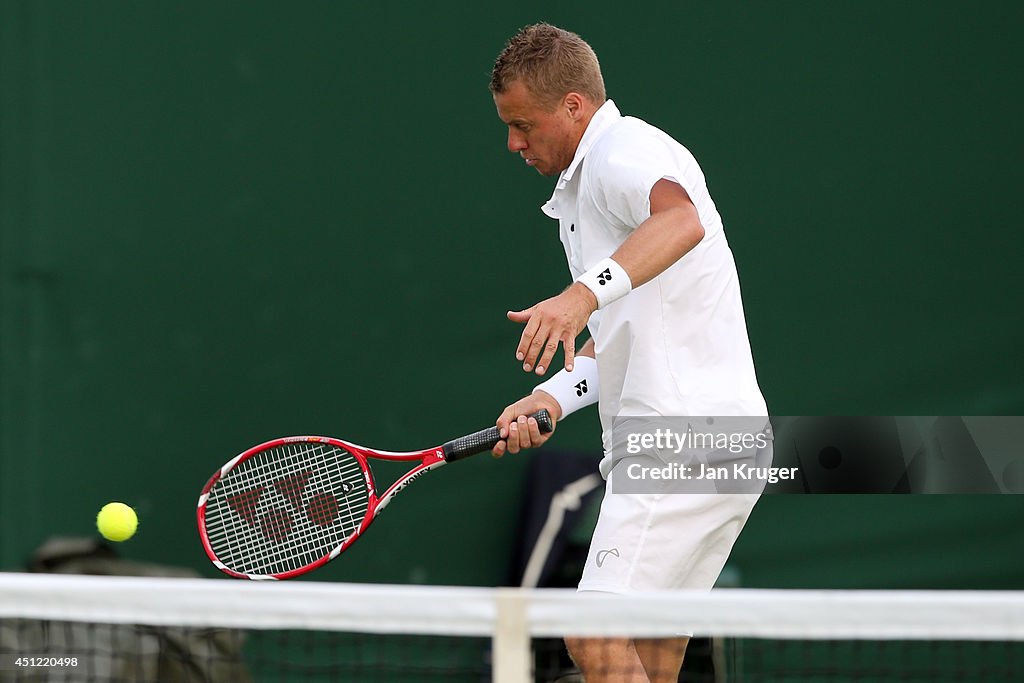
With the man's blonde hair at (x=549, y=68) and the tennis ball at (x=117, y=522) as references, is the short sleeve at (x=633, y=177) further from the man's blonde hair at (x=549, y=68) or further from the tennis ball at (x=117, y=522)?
the tennis ball at (x=117, y=522)

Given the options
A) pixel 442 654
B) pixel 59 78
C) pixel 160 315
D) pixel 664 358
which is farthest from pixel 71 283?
pixel 664 358

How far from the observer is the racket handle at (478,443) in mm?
3047

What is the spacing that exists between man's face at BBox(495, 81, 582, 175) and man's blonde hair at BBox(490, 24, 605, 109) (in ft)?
0.05

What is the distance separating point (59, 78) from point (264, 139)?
544 millimetres

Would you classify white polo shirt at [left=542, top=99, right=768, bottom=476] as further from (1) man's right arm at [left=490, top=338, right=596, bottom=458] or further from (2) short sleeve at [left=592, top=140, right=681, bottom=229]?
(1) man's right arm at [left=490, top=338, right=596, bottom=458]

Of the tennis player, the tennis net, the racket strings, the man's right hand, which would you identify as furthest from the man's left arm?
the racket strings

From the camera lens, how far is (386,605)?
2.05 metres

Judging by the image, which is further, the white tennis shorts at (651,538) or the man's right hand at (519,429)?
the man's right hand at (519,429)

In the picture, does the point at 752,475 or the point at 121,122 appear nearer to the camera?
the point at 752,475

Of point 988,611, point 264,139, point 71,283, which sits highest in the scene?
point 264,139

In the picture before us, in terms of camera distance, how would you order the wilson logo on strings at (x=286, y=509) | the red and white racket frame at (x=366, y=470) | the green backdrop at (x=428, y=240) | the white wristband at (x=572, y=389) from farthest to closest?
the green backdrop at (x=428, y=240), the wilson logo on strings at (x=286, y=509), the white wristband at (x=572, y=389), the red and white racket frame at (x=366, y=470)

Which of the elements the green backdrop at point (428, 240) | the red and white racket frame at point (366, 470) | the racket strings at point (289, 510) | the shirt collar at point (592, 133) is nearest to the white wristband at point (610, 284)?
the shirt collar at point (592, 133)

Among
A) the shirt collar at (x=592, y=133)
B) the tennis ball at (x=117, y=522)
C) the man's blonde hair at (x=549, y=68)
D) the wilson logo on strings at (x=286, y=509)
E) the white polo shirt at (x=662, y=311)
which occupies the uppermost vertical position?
the man's blonde hair at (x=549, y=68)

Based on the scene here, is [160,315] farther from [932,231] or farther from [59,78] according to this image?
[932,231]
